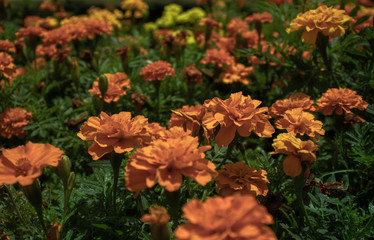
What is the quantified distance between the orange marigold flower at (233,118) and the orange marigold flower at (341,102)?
0.46 meters

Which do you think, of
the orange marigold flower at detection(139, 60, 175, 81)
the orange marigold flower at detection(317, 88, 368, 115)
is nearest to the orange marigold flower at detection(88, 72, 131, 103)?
the orange marigold flower at detection(139, 60, 175, 81)

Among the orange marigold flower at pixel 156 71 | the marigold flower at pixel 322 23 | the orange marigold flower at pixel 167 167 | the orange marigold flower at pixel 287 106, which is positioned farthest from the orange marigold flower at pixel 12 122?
the marigold flower at pixel 322 23

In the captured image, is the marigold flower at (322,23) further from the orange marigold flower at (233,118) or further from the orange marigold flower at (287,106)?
the orange marigold flower at (233,118)

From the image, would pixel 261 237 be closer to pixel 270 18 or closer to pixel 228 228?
pixel 228 228

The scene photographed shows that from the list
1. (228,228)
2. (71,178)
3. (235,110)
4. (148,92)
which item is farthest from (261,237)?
(148,92)

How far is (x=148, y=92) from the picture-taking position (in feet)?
6.69

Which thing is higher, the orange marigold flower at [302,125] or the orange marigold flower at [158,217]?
the orange marigold flower at [158,217]

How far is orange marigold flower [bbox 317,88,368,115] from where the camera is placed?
1.33 metres

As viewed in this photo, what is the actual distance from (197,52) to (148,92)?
77cm

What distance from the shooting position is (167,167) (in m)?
0.80

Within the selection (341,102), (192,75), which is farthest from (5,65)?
(341,102)

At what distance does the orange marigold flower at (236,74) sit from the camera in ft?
6.40

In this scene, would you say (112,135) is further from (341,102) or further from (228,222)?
(341,102)

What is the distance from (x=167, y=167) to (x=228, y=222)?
0.80 feet
